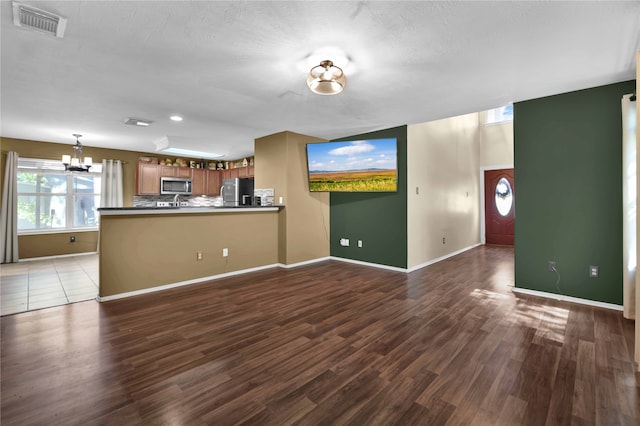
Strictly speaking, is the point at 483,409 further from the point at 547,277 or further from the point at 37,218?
the point at 37,218

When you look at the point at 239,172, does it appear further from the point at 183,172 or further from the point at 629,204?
the point at 629,204

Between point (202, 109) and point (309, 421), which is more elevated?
point (202, 109)

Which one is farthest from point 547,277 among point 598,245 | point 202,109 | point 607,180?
point 202,109

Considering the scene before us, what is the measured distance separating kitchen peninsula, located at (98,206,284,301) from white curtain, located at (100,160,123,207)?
3.65 meters

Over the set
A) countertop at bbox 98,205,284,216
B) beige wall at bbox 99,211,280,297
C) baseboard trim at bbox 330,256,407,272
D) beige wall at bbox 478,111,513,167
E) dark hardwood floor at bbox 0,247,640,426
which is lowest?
dark hardwood floor at bbox 0,247,640,426

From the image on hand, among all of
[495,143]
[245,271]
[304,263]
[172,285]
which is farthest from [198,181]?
[495,143]

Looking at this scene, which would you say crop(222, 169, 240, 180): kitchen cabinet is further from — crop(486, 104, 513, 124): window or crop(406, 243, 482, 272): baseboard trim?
crop(486, 104, 513, 124): window

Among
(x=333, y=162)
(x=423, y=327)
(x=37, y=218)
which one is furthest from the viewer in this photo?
(x=37, y=218)

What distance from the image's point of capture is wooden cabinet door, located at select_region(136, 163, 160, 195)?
22.4ft

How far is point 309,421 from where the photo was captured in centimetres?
151

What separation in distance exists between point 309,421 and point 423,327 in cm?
153

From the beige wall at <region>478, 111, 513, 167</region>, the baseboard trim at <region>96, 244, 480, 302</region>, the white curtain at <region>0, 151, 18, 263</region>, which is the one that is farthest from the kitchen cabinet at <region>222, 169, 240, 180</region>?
the beige wall at <region>478, 111, 513, 167</region>

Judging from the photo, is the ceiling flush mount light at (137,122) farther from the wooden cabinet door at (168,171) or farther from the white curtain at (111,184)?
the wooden cabinet door at (168,171)

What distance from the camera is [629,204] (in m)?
2.85
